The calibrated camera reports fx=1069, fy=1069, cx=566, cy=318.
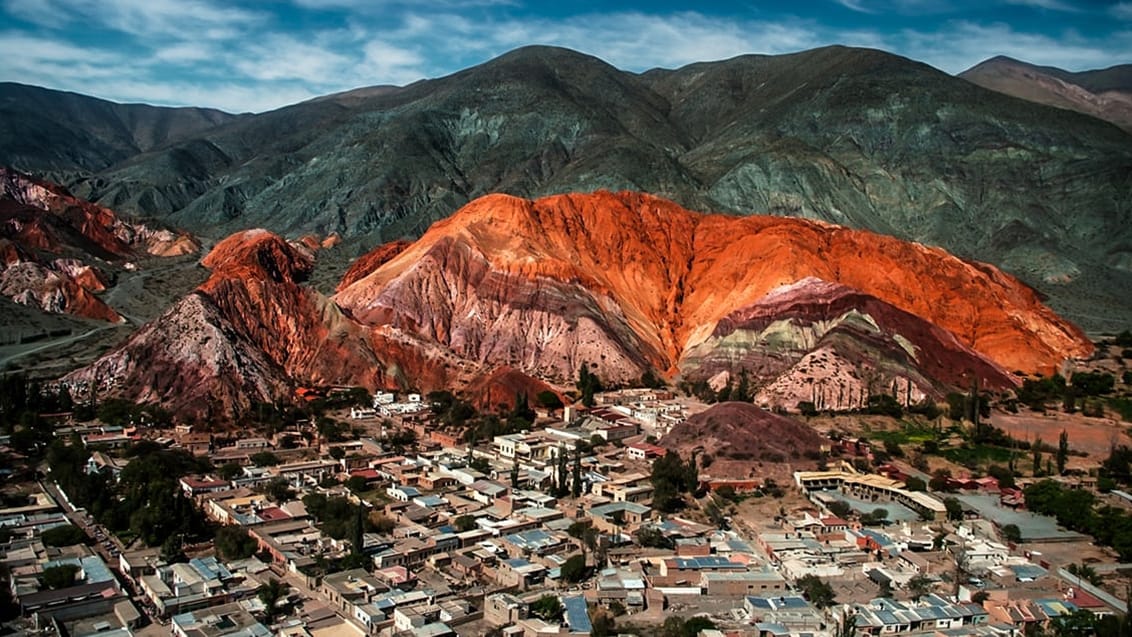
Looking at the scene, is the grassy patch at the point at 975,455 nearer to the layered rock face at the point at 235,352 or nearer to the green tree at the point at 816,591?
the green tree at the point at 816,591

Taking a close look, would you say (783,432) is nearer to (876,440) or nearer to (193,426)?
(876,440)

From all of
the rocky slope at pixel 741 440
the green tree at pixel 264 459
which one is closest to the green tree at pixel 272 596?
the green tree at pixel 264 459

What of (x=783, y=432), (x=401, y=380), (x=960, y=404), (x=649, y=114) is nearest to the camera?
(x=783, y=432)

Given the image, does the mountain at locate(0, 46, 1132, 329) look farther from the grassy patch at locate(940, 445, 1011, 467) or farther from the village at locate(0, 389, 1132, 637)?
the village at locate(0, 389, 1132, 637)

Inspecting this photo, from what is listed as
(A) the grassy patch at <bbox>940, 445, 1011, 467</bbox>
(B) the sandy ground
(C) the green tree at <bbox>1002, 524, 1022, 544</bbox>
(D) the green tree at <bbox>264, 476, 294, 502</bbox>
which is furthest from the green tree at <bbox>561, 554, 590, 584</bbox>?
(B) the sandy ground

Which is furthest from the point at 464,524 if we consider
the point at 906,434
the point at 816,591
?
the point at 906,434

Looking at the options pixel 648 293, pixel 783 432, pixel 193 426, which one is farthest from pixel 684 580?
pixel 648 293
